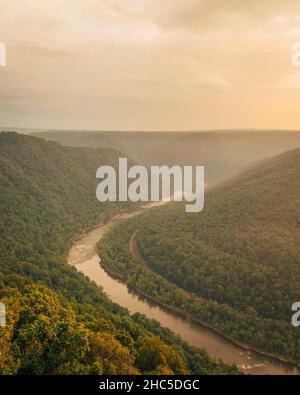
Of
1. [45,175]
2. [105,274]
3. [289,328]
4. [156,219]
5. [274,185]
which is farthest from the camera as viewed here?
[45,175]

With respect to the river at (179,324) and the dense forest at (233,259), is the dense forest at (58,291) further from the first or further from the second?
the dense forest at (233,259)

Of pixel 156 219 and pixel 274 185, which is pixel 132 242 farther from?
pixel 274 185

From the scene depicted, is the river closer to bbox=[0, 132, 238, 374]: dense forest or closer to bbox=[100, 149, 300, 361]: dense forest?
bbox=[100, 149, 300, 361]: dense forest

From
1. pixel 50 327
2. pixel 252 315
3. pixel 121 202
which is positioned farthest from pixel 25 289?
pixel 121 202

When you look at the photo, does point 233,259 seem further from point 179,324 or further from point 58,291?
Result: point 58,291

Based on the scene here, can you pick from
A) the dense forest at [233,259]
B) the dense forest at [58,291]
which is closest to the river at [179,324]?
the dense forest at [233,259]

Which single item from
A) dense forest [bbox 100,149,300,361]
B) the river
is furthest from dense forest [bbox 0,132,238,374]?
dense forest [bbox 100,149,300,361]

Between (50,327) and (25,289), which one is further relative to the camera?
(25,289)
